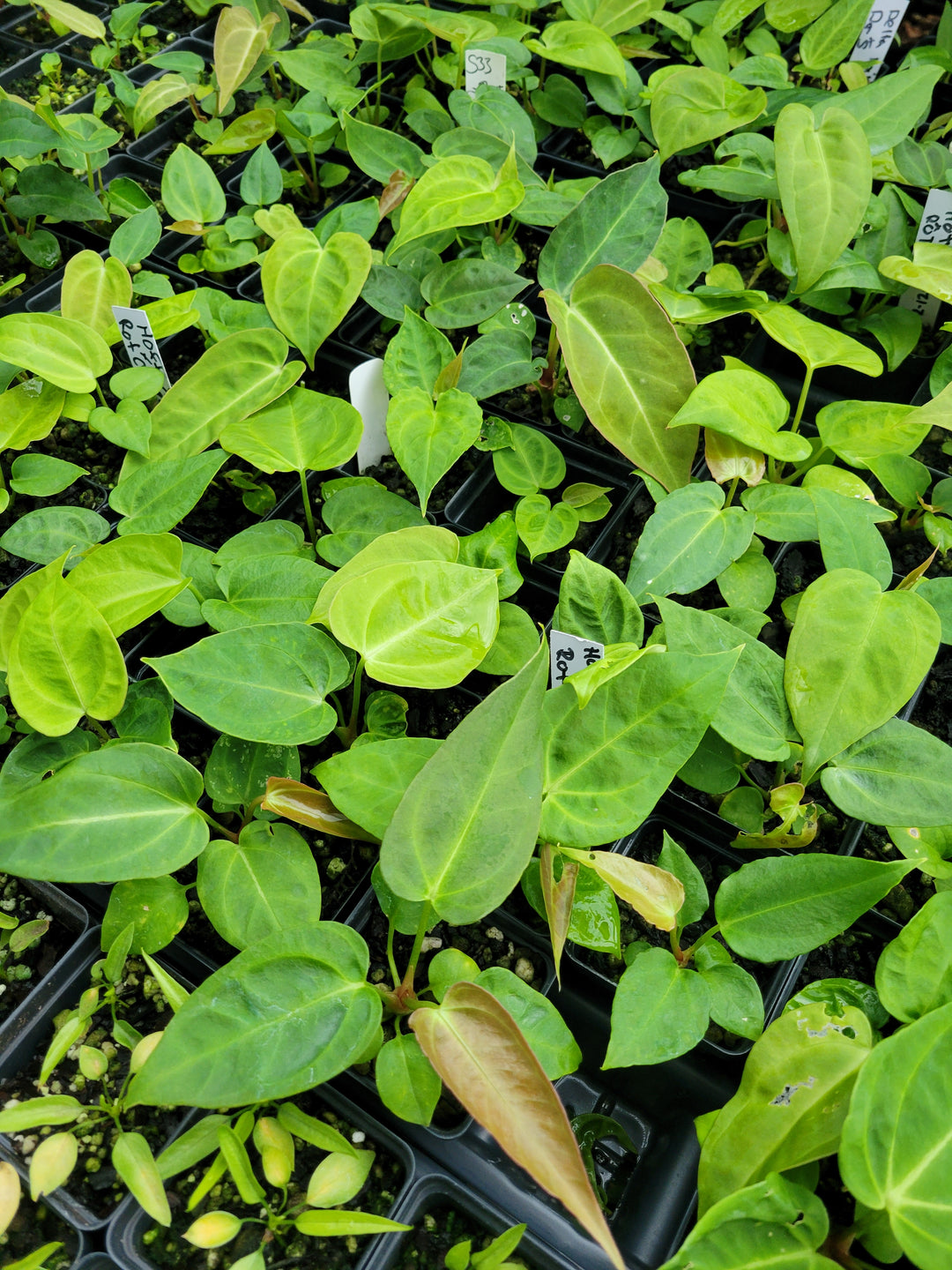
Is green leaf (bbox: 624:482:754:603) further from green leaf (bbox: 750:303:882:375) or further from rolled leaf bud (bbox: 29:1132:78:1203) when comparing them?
rolled leaf bud (bbox: 29:1132:78:1203)

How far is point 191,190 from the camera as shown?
1479mm

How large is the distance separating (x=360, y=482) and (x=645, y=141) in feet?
3.05

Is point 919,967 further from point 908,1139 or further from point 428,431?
point 428,431

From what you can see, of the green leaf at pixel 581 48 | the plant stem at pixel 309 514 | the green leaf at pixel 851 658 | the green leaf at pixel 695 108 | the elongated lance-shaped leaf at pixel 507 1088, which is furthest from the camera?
the green leaf at pixel 581 48

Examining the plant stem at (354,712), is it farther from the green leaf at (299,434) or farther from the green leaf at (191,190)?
the green leaf at (191,190)

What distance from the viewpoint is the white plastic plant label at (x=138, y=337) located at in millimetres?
1242

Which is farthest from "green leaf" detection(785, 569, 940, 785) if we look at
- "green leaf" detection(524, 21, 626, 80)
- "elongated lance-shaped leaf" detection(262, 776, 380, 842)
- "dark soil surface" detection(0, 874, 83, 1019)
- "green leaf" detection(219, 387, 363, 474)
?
"green leaf" detection(524, 21, 626, 80)

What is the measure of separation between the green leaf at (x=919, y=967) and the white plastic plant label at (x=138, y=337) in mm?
1086

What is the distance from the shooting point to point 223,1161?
78 centimetres

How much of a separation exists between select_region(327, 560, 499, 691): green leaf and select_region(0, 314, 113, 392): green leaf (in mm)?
568

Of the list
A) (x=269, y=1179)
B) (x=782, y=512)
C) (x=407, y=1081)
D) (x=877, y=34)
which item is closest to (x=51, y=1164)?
(x=269, y=1179)

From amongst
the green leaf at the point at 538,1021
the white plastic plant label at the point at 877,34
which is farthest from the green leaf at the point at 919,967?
the white plastic plant label at the point at 877,34

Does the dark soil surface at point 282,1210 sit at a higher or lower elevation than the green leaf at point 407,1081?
lower

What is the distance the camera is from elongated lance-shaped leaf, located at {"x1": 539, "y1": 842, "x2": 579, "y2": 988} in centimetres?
80
